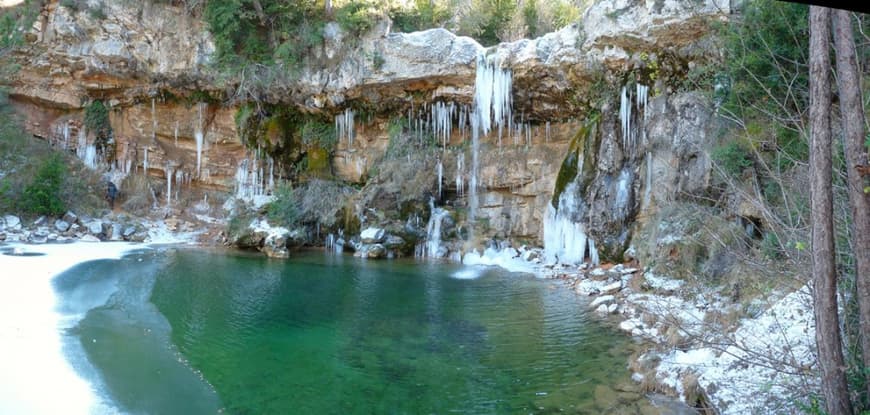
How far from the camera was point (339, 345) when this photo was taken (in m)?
8.20

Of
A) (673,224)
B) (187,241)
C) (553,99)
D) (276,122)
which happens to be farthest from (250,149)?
(673,224)

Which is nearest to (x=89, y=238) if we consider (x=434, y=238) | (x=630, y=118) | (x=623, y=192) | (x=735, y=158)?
(x=434, y=238)

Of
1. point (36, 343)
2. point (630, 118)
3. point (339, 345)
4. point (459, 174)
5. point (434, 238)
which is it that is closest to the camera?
point (36, 343)

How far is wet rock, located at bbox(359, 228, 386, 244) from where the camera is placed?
17.7m

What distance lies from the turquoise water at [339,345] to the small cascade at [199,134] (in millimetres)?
9696

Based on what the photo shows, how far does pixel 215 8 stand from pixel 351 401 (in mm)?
16715

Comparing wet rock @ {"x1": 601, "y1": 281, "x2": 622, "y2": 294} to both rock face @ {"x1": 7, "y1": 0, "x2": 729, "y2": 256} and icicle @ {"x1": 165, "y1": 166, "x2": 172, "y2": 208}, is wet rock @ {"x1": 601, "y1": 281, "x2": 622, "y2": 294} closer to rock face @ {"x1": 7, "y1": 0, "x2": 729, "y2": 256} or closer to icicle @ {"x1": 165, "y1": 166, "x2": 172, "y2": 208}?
rock face @ {"x1": 7, "y1": 0, "x2": 729, "y2": 256}

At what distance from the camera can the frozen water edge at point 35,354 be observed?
554 centimetres

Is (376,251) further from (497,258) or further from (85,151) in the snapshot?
(85,151)

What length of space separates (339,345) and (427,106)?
38.4ft

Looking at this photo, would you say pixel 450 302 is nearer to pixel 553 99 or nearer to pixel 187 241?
pixel 553 99

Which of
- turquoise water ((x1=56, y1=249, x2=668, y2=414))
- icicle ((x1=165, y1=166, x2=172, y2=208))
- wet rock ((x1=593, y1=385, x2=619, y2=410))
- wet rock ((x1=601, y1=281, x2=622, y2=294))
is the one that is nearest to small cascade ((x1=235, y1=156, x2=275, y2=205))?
icicle ((x1=165, y1=166, x2=172, y2=208))

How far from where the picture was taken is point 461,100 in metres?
17.7

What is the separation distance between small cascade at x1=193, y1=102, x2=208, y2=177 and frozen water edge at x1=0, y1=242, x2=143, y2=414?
10333 millimetres
